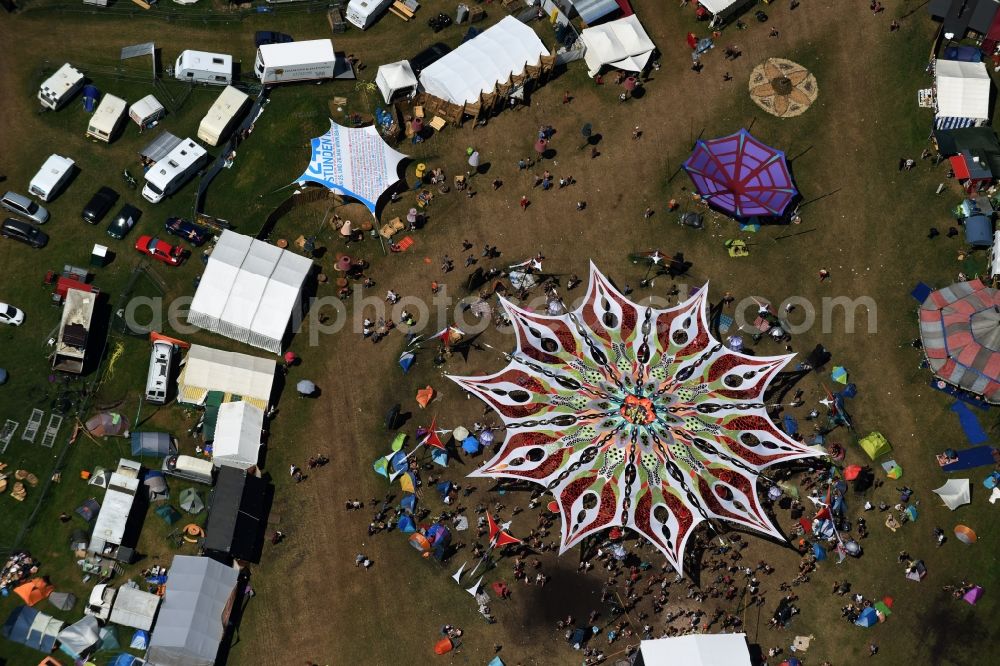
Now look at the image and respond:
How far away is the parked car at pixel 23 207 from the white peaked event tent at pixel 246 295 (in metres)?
11.8

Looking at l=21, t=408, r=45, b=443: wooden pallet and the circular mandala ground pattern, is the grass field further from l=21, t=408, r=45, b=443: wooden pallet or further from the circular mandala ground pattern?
the circular mandala ground pattern

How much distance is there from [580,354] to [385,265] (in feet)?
47.0

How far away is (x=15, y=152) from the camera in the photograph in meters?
61.2

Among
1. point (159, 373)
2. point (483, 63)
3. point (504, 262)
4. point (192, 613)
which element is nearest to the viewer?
point (192, 613)

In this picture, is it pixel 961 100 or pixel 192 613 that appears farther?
pixel 961 100

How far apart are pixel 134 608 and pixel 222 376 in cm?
1391

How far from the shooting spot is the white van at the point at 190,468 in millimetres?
54625

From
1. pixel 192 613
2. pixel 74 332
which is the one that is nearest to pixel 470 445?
pixel 192 613

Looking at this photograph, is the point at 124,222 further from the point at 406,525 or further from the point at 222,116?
the point at 406,525

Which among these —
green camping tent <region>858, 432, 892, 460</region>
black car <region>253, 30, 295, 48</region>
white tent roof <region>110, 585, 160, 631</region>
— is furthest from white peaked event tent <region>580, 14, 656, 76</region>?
white tent roof <region>110, 585, 160, 631</region>

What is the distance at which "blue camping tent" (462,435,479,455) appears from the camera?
56875mm

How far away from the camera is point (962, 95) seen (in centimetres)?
6512

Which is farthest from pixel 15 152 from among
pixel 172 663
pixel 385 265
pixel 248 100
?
pixel 172 663

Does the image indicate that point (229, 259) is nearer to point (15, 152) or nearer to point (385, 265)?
point (385, 265)
